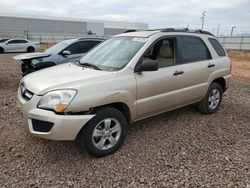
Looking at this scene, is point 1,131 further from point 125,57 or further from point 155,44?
point 155,44

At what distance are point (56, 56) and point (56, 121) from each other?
509 cm

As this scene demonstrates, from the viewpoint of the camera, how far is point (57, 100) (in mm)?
3168

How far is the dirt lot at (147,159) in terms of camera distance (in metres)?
3.09

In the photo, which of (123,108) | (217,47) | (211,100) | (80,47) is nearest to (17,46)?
(80,47)

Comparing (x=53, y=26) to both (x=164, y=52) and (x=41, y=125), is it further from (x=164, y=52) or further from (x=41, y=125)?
(x=41, y=125)

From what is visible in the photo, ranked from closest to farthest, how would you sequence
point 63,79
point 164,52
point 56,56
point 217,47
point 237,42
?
point 63,79, point 164,52, point 217,47, point 56,56, point 237,42

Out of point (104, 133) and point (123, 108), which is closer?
point (104, 133)

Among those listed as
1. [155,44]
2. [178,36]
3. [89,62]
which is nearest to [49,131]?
[89,62]

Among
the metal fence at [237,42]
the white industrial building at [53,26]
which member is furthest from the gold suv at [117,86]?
the white industrial building at [53,26]

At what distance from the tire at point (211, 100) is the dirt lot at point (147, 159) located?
37 cm

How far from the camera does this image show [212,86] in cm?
529

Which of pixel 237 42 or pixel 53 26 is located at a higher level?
pixel 53 26

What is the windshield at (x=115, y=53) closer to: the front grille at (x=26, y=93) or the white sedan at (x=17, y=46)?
the front grille at (x=26, y=93)

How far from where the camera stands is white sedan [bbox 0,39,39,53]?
80.3 ft
